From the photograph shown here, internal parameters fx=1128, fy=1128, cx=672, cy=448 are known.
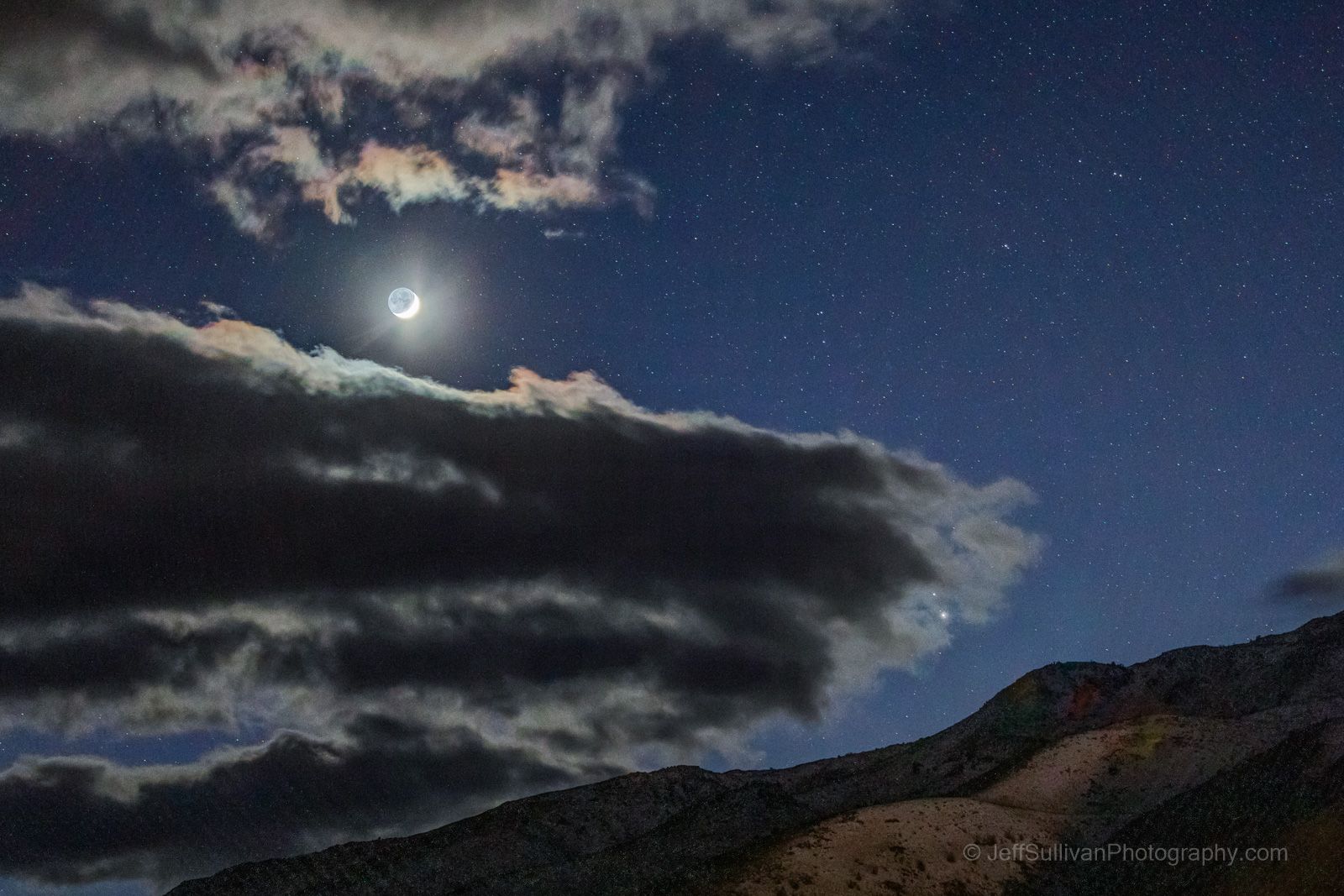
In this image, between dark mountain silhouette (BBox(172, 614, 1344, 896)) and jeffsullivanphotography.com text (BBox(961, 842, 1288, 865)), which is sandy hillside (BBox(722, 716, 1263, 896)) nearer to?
dark mountain silhouette (BBox(172, 614, 1344, 896))

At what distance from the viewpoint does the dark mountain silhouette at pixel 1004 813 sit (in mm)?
84062

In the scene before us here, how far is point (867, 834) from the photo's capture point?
3575 inches

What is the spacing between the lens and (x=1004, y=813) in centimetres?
10012

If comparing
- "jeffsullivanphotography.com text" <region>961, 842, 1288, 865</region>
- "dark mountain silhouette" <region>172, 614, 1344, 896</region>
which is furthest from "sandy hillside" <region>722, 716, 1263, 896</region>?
"jeffsullivanphotography.com text" <region>961, 842, 1288, 865</region>

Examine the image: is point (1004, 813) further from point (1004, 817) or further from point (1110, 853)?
point (1110, 853)

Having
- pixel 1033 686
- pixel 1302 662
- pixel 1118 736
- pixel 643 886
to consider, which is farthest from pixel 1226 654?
pixel 643 886

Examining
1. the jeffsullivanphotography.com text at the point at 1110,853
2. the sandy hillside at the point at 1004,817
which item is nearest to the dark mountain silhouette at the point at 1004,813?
the sandy hillside at the point at 1004,817

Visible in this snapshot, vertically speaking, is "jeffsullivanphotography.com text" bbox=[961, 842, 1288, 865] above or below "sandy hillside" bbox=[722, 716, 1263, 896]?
below

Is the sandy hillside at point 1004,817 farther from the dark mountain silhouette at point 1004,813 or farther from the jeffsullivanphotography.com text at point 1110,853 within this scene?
the jeffsullivanphotography.com text at point 1110,853

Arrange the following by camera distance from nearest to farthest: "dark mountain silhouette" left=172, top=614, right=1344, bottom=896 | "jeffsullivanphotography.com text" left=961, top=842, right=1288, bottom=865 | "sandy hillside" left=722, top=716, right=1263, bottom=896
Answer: "jeffsullivanphotography.com text" left=961, top=842, right=1288, bottom=865 < "sandy hillside" left=722, top=716, right=1263, bottom=896 < "dark mountain silhouette" left=172, top=614, right=1344, bottom=896

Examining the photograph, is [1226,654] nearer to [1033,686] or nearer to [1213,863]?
[1033,686]

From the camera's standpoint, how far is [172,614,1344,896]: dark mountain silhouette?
8406cm

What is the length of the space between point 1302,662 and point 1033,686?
1590 inches

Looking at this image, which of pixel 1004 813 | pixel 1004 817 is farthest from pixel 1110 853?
pixel 1004 813
